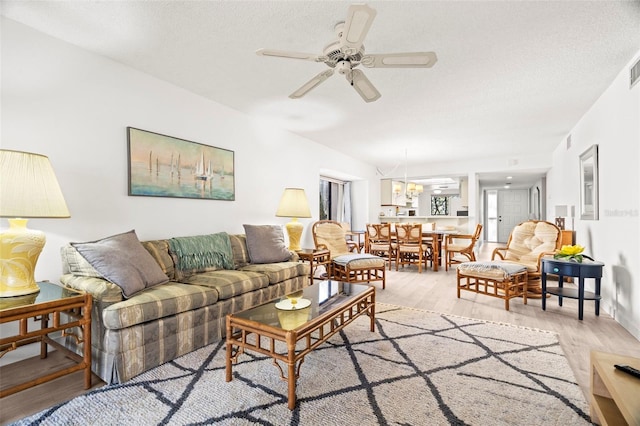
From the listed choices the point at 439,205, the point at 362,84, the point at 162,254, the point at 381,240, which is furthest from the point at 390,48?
the point at 439,205

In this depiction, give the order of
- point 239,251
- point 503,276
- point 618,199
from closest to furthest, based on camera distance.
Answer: point 618,199 → point 503,276 → point 239,251

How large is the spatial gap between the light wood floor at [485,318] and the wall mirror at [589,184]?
1.14 metres

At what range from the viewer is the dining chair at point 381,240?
6.02 m

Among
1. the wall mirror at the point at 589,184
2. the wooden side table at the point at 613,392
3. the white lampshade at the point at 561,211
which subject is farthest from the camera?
the white lampshade at the point at 561,211

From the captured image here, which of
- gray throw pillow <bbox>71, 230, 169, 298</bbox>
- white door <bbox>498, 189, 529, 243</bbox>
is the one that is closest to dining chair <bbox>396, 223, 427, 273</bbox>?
gray throw pillow <bbox>71, 230, 169, 298</bbox>

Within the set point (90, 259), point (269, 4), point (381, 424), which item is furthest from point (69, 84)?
point (381, 424)

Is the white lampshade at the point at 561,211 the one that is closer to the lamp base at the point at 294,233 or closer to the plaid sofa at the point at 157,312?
the lamp base at the point at 294,233

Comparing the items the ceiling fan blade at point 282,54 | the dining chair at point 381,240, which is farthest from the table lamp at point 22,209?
the dining chair at point 381,240

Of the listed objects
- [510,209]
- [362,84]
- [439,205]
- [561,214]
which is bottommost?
[561,214]

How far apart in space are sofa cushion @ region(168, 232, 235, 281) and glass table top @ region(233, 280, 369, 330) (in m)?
1.09

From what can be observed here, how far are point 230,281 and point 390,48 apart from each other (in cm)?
236

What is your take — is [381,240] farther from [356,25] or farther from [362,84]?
[356,25]

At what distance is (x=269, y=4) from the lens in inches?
79.0

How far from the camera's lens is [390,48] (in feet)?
8.25
